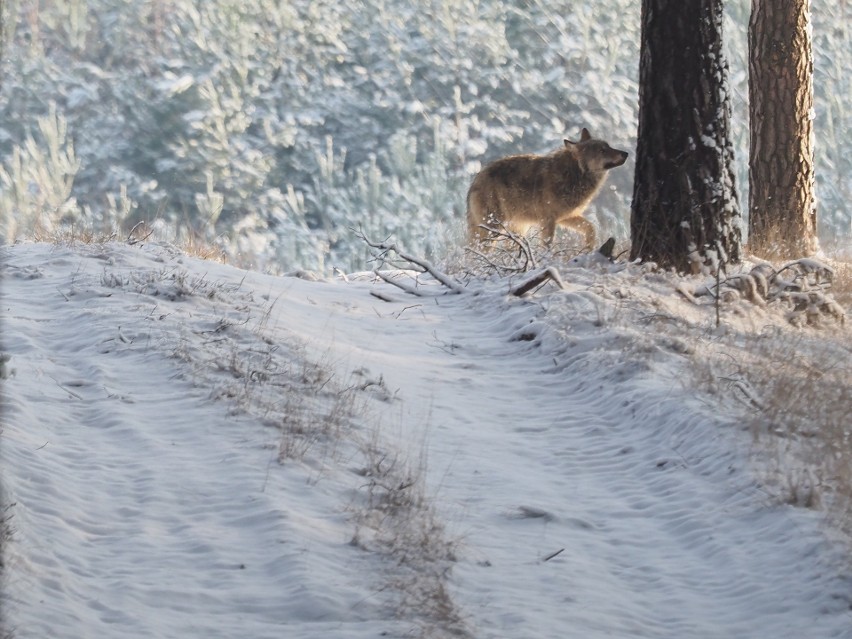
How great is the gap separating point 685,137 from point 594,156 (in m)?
3.30

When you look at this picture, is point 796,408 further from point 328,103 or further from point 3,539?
point 328,103

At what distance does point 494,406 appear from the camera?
6684 mm

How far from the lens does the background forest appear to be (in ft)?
89.1

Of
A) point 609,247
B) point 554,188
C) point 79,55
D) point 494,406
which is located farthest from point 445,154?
point 494,406

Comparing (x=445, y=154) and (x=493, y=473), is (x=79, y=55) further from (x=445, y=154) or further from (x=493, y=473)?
(x=493, y=473)

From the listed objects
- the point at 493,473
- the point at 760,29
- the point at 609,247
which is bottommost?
the point at 493,473

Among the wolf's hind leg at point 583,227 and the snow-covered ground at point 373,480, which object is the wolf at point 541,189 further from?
the snow-covered ground at point 373,480

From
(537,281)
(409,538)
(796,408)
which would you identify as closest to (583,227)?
(537,281)

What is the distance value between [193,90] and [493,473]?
24620 millimetres

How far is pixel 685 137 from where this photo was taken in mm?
8703

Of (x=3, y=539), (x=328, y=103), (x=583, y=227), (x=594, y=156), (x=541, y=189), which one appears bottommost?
(x=3, y=539)

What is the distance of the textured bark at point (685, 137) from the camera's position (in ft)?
28.5

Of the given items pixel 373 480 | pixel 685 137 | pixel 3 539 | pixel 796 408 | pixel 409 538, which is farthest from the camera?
pixel 685 137

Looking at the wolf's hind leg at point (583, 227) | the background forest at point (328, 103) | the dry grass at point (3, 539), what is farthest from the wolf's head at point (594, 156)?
the background forest at point (328, 103)
